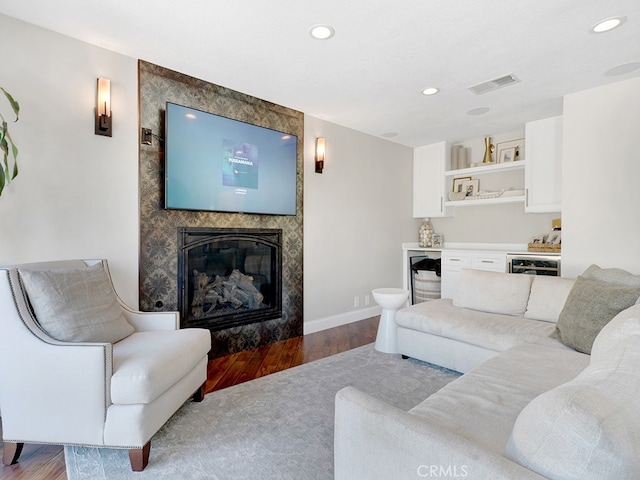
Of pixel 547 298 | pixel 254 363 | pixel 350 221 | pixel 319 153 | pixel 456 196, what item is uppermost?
pixel 319 153

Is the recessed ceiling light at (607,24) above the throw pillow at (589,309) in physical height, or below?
above

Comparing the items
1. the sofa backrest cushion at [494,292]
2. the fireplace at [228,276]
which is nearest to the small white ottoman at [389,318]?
the sofa backrest cushion at [494,292]

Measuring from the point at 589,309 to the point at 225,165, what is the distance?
2797 millimetres

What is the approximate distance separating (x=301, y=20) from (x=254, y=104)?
1.30 metres

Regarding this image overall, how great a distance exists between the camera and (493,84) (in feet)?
9.77

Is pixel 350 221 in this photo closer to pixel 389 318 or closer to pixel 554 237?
pixel 389 318

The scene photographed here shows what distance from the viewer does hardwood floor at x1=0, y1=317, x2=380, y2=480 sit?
1576mm

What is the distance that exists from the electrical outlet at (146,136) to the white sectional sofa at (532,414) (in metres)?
2.41

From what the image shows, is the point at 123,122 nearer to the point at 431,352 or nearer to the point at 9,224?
the point at 9,224

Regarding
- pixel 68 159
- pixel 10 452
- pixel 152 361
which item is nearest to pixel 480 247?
pixel 152 361

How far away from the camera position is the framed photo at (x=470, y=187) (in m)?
4.67

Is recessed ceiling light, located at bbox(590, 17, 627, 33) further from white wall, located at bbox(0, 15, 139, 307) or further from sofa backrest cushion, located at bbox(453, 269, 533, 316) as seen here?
white wall, located at bbox(0, 15, 139, 307)

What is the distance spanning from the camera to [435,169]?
4891mm

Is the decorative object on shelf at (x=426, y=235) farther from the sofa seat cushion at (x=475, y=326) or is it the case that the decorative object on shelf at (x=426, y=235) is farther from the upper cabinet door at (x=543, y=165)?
the sofa seat cushion at (x=475, y=326)
